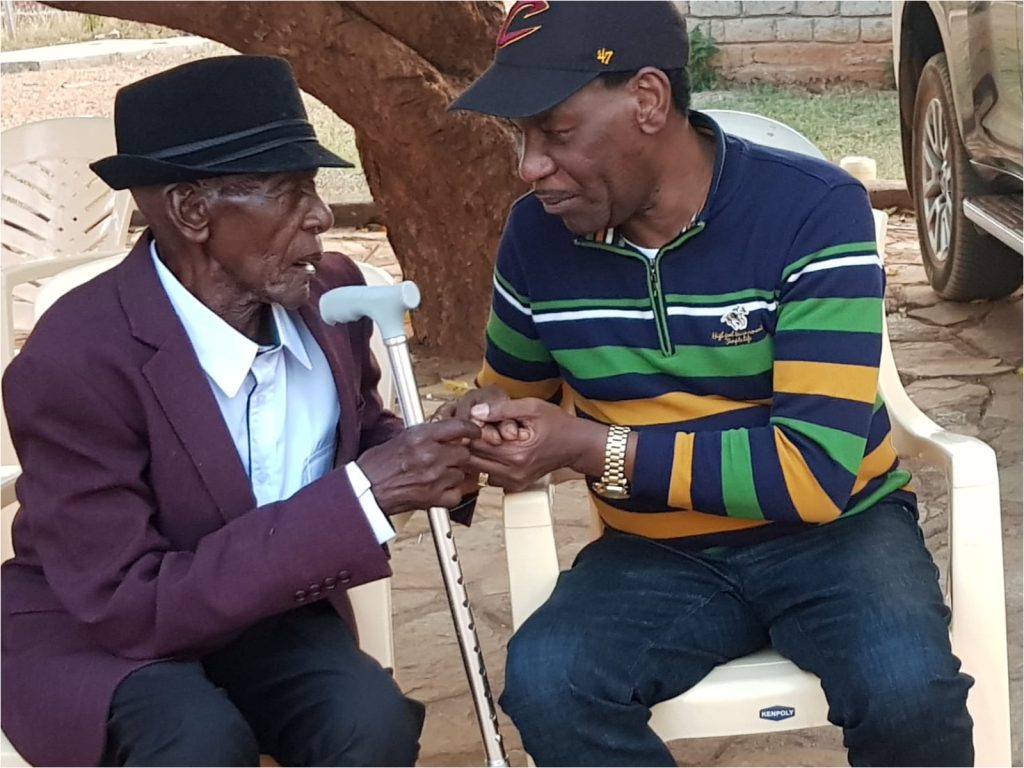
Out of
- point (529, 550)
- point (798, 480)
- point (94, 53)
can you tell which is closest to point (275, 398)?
point (529, 550)

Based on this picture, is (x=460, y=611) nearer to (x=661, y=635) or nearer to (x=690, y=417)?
(x=661, y=635)

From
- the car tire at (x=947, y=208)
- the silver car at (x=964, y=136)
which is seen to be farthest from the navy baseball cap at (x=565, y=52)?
the car tire at (x=947, y=208)

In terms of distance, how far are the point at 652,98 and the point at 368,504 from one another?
0.81 m

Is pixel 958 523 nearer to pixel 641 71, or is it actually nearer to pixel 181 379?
pixel 641 71

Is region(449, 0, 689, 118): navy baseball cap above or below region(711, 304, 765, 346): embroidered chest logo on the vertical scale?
above

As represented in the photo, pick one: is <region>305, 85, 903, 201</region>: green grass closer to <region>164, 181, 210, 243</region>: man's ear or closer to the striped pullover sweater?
the striped pullover sweater

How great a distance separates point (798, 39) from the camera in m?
11.5

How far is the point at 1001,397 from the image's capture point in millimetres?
5199

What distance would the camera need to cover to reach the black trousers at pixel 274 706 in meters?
1.97

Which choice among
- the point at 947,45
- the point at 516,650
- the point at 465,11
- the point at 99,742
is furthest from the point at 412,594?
the point at 947,45

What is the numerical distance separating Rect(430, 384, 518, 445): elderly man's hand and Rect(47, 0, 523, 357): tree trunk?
2943 millimetres

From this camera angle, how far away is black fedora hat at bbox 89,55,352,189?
2.07 meters

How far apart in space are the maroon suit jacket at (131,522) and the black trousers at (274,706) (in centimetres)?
5

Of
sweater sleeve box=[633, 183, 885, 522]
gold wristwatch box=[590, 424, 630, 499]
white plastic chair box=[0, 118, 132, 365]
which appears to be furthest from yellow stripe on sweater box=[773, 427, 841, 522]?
white plastic chair box=[0, 118, 132, 365]
